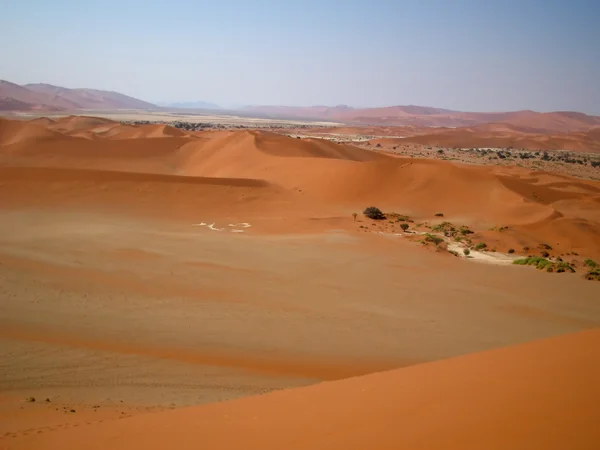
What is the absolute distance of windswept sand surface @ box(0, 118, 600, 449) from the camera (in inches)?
199

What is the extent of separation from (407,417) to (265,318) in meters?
6.59

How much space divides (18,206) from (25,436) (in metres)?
22.2

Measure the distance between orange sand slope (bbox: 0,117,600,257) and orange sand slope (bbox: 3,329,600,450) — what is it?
51.9 feet

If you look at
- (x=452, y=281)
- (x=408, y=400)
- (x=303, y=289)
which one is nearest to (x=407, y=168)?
(x=452, y=281)

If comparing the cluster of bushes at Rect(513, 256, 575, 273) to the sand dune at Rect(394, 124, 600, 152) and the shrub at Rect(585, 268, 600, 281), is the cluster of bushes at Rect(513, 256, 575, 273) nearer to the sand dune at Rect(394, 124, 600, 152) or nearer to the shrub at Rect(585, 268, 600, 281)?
the shrub at Rect(585, 268, 600, 281)

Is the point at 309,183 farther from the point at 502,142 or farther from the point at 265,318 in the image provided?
the point at 502,142

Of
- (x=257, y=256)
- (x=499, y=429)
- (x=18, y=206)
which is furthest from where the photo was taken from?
(x=18, y=206)

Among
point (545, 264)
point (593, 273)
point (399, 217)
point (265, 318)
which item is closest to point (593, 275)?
point (593, 273)

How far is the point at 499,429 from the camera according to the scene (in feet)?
14.1

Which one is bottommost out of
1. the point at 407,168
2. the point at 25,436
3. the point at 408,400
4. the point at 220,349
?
the point at 220,349

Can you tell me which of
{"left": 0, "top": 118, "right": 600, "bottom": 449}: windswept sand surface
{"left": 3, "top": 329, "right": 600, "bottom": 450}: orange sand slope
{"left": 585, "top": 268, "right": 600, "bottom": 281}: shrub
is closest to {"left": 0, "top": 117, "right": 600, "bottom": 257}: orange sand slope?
{"left": 0, "top": 118, "right": 600, "bottom": 449}: windswept sand surface

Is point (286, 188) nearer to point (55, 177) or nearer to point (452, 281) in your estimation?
point (55, 177)

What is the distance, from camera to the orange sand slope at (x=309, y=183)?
84.3 ft

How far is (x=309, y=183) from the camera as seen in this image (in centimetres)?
3341
